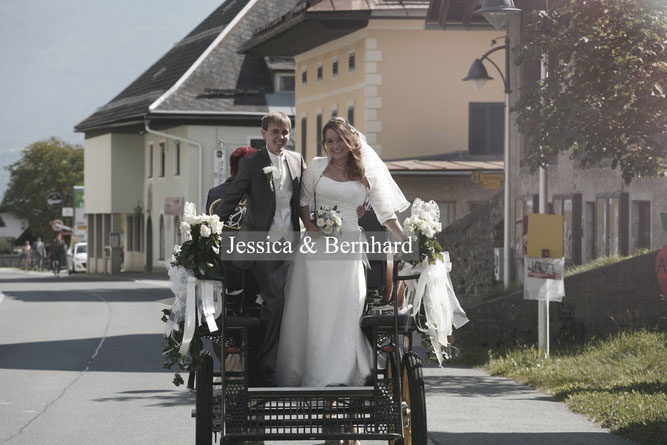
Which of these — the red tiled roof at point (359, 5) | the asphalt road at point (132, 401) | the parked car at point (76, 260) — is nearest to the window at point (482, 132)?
the red tiled roof at point (359, 5)

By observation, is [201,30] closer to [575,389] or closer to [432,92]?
[432,92]

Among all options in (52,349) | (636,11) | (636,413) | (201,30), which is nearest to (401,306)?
(636,413)

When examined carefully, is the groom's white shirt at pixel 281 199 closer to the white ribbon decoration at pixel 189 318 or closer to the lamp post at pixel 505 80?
the white ribbon decoration at pixel 189 318

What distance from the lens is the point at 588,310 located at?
51.7 feet

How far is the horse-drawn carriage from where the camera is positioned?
7.54 m

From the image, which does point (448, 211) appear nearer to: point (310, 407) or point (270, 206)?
point (270, 206)

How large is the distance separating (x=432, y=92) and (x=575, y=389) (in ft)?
89.4

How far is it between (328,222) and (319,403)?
3.79 feet

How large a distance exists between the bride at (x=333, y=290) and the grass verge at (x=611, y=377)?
276 cm

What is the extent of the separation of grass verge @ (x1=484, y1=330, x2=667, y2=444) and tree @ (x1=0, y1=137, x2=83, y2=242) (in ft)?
333

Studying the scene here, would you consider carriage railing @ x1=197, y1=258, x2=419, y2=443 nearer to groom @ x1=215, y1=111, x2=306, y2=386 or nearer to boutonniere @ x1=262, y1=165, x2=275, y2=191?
groom @ x1=215, y1=111, x2=306, y2=386

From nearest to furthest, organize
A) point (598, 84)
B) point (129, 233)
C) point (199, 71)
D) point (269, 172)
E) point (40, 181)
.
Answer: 1. point (269, 172)
2. point (598, 84)
3. point (199, 71)
4. point (129, 233)
5. point (40, 181)

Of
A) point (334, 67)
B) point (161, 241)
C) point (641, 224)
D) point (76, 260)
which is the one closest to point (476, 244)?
point (641, 224)

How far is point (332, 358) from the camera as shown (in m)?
8.02
